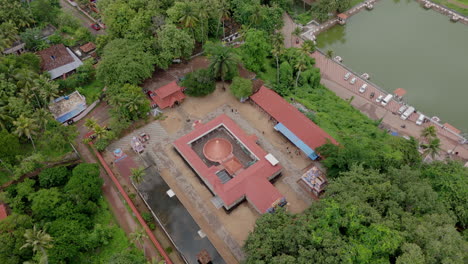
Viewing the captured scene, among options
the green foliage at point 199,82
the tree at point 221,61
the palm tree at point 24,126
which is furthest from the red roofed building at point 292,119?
the palm tree at point 24,126

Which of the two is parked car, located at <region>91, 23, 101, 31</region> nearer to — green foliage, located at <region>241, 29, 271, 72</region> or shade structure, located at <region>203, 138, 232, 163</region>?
green foliage, located at <region>241, 29, 271, 72</region>

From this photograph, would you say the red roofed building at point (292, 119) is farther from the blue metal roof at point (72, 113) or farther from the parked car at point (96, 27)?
the parked car at point (96, 27)

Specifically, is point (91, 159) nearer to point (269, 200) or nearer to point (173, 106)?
point (173, 106)

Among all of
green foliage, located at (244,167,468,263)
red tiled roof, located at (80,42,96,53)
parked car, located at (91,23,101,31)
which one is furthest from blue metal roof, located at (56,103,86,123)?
green foliage, located at (244,167,468,263)

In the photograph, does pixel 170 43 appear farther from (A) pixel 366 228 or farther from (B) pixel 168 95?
(A) pixel 366 228

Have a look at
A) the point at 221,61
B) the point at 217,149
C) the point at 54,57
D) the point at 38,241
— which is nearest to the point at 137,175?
the point at 217,149

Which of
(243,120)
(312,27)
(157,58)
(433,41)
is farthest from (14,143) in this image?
(433,41)
